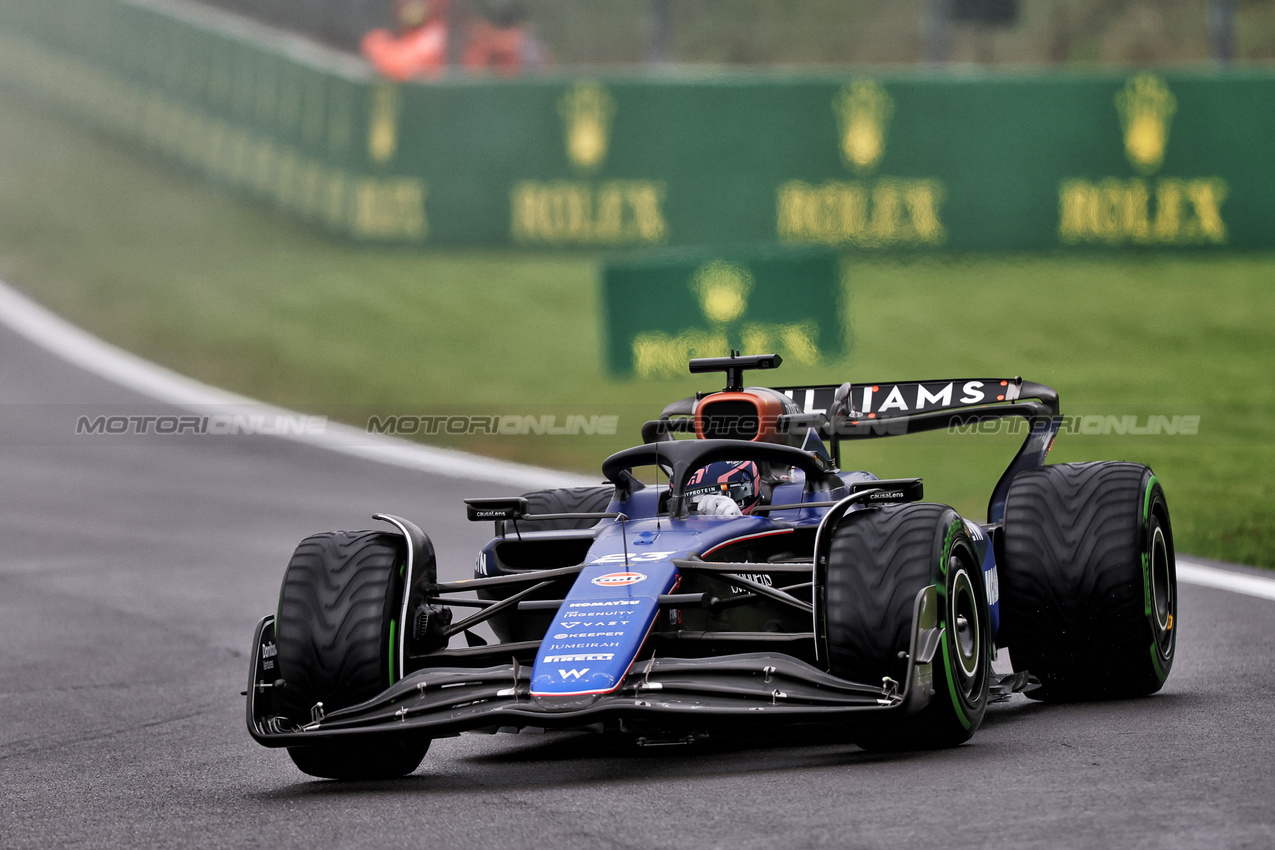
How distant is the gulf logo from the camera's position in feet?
21.8

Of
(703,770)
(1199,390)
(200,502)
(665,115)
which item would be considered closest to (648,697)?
(703,770)

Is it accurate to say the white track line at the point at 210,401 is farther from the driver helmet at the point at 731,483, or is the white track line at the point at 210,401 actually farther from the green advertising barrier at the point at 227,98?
the driver helmet at the point at 731,483

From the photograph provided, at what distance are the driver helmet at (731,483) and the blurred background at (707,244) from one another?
693cm

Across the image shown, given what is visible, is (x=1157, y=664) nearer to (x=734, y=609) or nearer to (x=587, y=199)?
(x=734, y=609)

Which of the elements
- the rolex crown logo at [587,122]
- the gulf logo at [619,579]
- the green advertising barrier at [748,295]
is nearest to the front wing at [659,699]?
the gulf logo at [619,579]

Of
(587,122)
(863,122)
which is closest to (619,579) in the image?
(863,122)

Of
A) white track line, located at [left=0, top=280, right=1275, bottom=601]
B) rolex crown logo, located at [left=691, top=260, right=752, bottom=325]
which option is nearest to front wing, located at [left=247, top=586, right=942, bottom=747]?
white track line, located at [left=0, top=280, right=1275, bottom=601]

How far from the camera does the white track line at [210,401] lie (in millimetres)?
16531

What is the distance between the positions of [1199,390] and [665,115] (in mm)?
7116

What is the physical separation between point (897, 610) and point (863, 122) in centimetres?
1516

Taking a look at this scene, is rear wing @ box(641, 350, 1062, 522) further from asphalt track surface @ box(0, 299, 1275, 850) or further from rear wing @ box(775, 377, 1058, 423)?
asphalt track surface @ box(0, 299, 1275, 850)

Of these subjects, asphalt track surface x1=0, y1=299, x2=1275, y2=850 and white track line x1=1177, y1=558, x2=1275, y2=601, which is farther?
white track line x1=1177, y1=558, x2=1275, y2=601

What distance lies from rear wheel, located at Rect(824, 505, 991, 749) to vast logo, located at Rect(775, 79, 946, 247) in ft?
46.2

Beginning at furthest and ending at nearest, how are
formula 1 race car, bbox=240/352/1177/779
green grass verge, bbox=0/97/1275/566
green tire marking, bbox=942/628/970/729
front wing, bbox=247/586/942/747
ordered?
green grass verge, bbox=0/97/1275/566, green tire marking, bbox=942/628/970/729, formula 1 race car, bbox=240/352/1177/779, front wing, bbox=247/586/942/747
